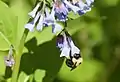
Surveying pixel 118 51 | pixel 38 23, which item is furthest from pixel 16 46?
pixel 118 51

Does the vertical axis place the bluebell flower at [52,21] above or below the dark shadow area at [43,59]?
above

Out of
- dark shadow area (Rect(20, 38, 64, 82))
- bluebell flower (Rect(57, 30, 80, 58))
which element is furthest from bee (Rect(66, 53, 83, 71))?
dark shadow area (Rect(20, 38, 64, 82))

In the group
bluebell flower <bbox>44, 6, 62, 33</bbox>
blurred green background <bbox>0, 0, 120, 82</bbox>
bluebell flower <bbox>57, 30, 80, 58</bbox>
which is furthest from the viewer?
blurred green background <bbox>0, 0, 120, 82</bbox>

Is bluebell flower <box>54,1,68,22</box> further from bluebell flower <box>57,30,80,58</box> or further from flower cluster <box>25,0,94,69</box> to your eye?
bluebell flower <box>57,30,80,58</box>

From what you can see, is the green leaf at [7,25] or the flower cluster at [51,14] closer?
the flower cluster at [51,14]

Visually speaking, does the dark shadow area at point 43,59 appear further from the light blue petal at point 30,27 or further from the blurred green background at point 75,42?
the light blue petal at point 30,27

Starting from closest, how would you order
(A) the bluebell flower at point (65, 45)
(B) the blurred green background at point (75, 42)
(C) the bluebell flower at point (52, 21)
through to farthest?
(C) the bluebell flower at point (52, 21), (A) the bluebell flower at point (65, 45), (B) the blurred green background at point (75, 42)

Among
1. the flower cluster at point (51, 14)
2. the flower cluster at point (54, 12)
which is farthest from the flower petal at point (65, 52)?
the flower cluster at point (51, 14)

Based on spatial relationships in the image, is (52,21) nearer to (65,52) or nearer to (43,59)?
(65,52)
